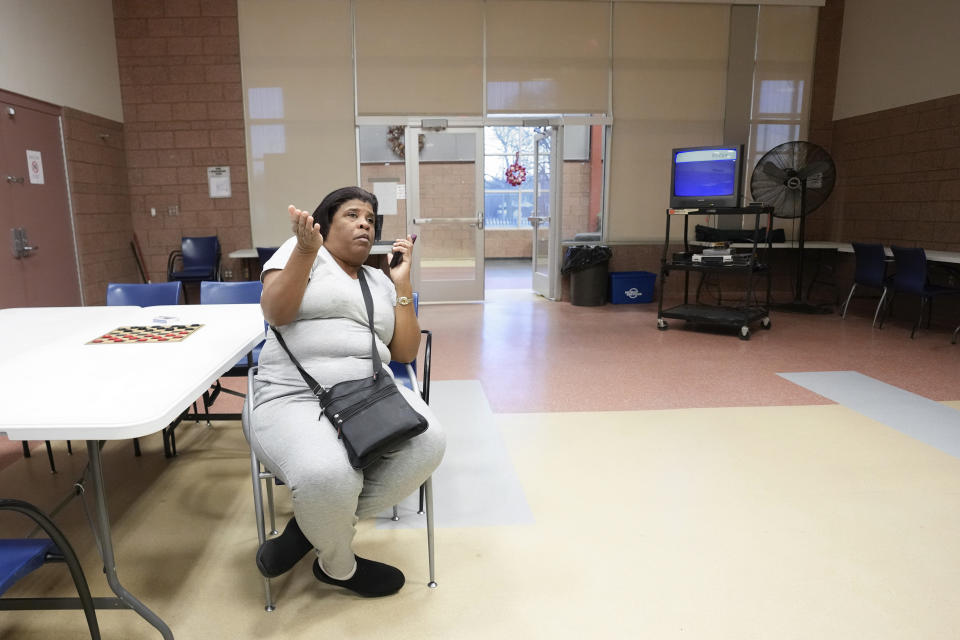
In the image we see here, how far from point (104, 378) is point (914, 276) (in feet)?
19.7

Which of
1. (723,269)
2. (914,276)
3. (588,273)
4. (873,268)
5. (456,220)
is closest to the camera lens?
(914,276)

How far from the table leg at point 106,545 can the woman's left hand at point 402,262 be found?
997 mm

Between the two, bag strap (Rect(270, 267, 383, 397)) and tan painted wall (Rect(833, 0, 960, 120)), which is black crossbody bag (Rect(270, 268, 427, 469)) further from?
tan painted wall (Rect(833, 0, 960, 120))

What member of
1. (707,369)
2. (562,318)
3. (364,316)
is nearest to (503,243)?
(562,318)

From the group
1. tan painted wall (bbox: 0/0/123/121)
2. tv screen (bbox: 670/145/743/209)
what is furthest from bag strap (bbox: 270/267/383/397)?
tan painted wall (bbox: 0/0/123/121)

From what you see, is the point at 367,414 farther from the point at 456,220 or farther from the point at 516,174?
the point at 516,174

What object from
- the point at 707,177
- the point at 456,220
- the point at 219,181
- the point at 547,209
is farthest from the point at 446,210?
the point at 707,177

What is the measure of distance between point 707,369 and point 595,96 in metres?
4.08

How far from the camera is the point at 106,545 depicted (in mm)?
1588

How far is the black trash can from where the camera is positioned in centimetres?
706

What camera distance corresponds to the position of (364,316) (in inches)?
76.9

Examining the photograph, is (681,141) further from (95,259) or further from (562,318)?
(95,259)

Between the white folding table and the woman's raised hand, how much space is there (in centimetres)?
48

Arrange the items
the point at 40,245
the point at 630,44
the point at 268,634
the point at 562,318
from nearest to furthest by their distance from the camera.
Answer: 1. the point at 268,634
2. the point at 40,245
3. the point at 562,318
4. the point at 630,44
